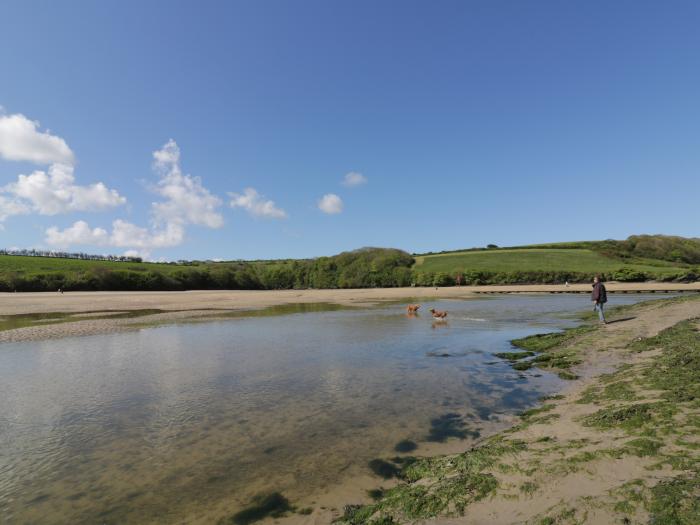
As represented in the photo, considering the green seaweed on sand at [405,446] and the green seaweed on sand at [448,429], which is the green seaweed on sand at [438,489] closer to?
the green seaweed on sand at [405,446]

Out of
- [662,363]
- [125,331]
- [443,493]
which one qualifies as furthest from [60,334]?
[662,363]

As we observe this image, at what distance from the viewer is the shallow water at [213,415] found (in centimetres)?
630

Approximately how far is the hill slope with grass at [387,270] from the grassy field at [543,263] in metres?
0.19

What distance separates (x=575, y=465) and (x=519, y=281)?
277 ft

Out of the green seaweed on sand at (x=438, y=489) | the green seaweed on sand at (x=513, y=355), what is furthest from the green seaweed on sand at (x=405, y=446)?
the green seaweed on sand at (x=513, y=355)

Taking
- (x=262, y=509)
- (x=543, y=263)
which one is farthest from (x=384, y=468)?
(x=543, y=263)

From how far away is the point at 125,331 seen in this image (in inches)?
962

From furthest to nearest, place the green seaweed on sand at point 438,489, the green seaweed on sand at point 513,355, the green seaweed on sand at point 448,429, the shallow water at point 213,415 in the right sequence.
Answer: the green seaweed on sand at point 513,355
the green seaweed on sand at point 448,429
the shallow water at point 213,415
the green seaweed on sand at point 438,489

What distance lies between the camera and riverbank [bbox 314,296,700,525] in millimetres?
4133

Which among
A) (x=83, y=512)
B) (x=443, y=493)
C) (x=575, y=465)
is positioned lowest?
(x=83, y=512)

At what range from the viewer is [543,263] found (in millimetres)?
89875

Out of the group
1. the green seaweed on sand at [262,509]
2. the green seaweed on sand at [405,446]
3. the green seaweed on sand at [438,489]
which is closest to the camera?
the green seaweed on sand at [438,489]

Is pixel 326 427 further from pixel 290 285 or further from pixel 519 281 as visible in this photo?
pixel 290 285

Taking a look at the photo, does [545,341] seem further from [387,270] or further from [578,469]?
[387,270]
